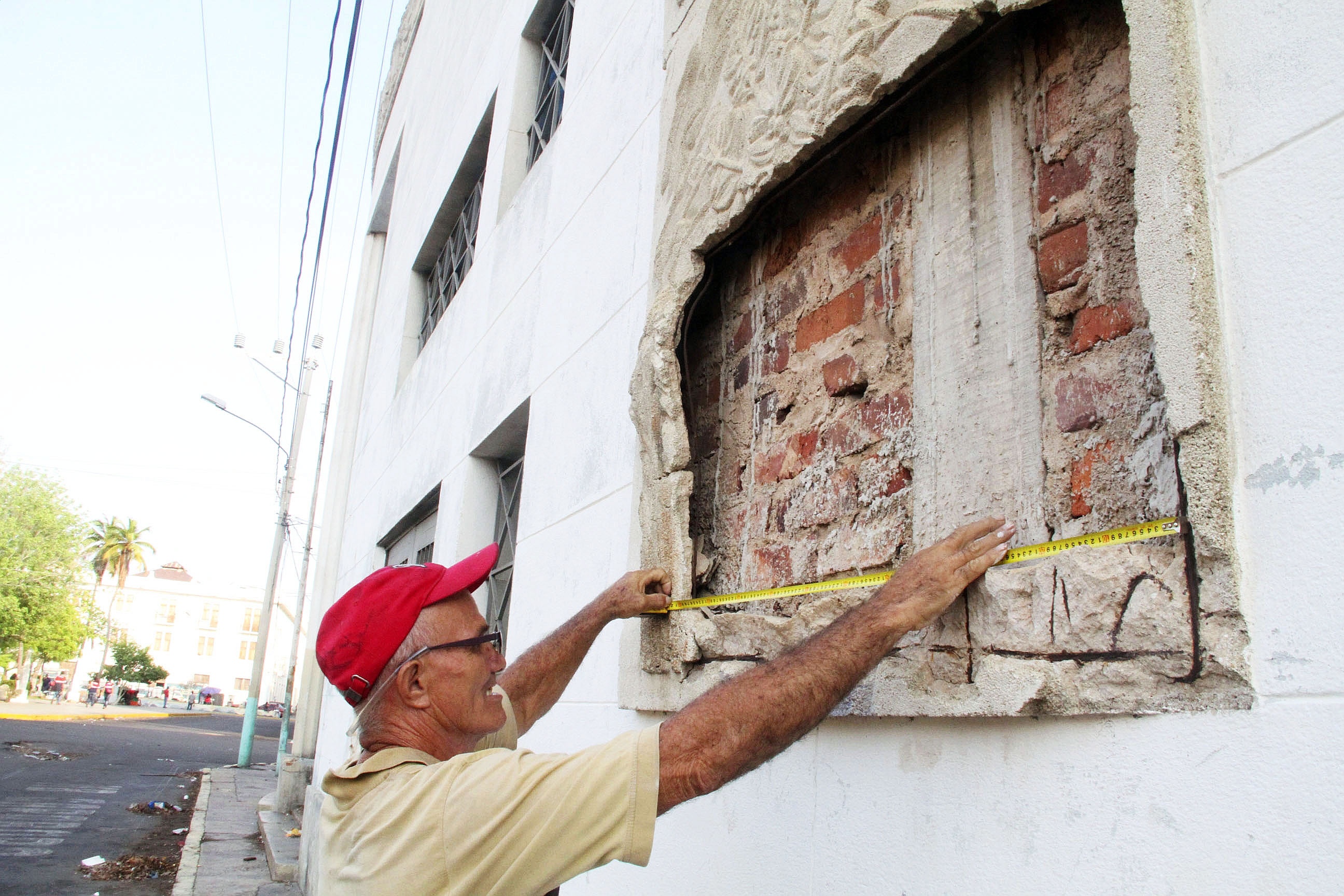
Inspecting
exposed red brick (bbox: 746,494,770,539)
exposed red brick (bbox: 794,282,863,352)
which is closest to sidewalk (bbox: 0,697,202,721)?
exposed red brick (bbox: 746,494,770,539)

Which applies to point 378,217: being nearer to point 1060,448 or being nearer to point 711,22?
point 711,22

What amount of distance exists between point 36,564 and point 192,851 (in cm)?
2991

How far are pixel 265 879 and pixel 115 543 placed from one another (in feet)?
193

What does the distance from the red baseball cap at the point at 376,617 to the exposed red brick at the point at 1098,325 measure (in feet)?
4.14

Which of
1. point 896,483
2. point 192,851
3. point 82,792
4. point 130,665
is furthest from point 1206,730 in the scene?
point 130,665

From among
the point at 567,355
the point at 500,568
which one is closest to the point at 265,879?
the point at 500,568

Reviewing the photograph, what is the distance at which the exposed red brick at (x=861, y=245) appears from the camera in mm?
1958

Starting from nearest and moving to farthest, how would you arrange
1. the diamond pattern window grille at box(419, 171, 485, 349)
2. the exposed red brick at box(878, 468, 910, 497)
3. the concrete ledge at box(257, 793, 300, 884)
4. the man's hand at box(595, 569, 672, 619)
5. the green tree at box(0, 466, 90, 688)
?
the exposed red brick at box(878, 468, 910, 497)
the man's hand at box(595, 569, 672, 619)
the diamond pattern window grille at box(419, 171, 485, 349)
the concrete ledge at box(257, 793, 300, 884)
the green tree at box(0, 466, 90, 688)

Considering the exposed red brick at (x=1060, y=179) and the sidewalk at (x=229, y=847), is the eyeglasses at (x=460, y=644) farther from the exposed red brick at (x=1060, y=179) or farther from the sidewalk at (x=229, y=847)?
A: the sidewalk at (x=229, y=847)

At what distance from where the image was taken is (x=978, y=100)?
174 cm

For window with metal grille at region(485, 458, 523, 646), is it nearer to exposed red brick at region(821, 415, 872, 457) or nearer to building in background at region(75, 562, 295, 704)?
exposed red brick at region(821, 415, 872, 457)

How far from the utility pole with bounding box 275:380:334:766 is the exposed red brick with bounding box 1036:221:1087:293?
55.5ft

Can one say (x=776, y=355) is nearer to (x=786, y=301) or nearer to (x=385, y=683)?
(x=786, y=301)

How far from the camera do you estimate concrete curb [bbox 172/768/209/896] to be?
7.37 m
